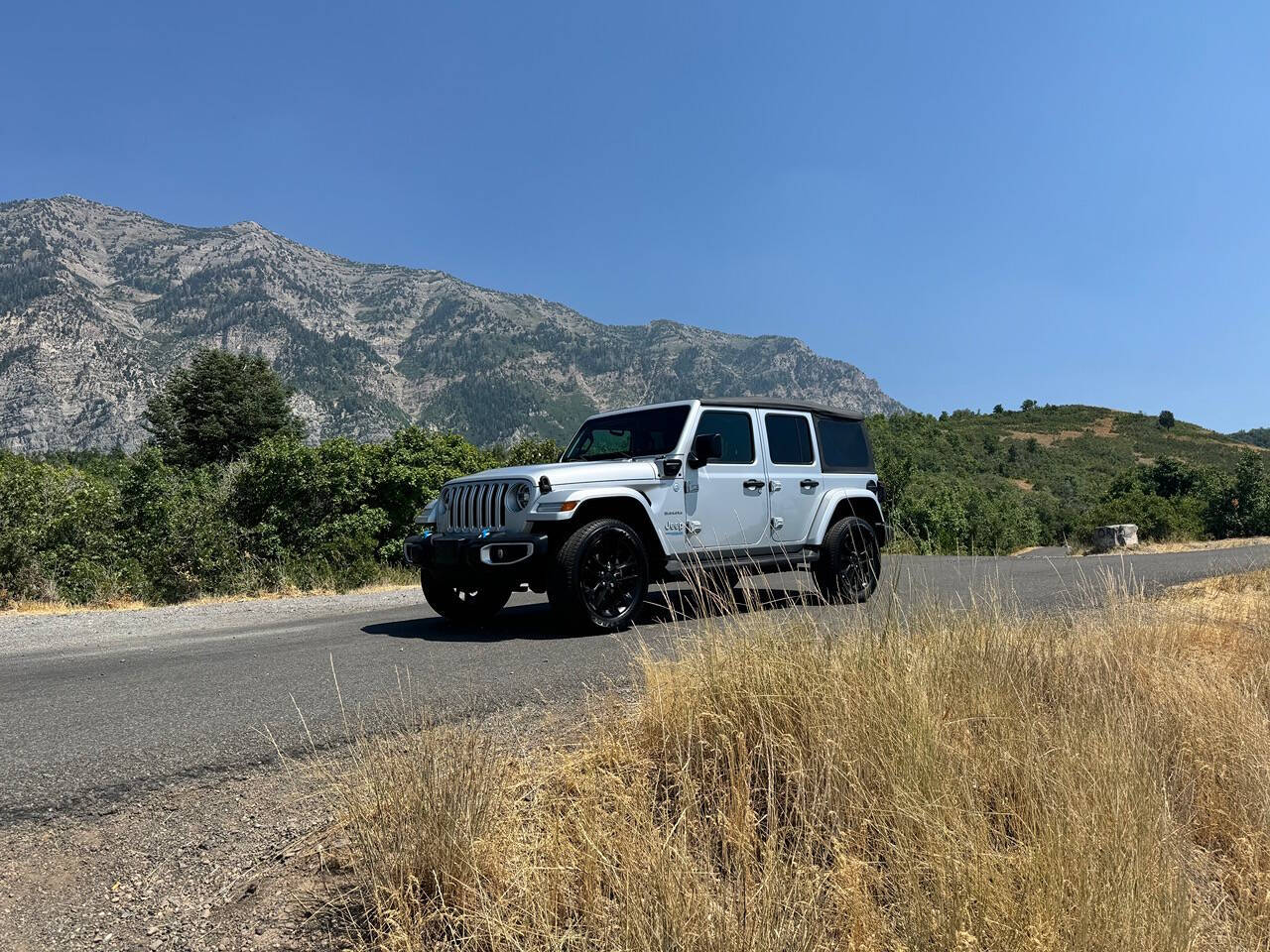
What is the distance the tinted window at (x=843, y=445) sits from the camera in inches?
324

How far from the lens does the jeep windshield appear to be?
7.11 m

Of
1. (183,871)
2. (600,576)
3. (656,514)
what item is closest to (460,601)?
(600,576)

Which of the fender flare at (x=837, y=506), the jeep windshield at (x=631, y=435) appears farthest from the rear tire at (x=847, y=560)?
the jeep windshield at (x=631, y=435)

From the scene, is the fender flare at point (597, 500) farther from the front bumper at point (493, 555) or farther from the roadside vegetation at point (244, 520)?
the roadside vegetation at point (244, 520)

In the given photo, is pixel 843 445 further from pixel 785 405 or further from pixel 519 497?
pixel 519 497

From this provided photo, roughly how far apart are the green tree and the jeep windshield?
161 feet

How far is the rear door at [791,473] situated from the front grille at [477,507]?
107 inches

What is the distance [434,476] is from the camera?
1641 cm

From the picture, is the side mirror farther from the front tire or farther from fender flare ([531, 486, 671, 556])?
the front tire

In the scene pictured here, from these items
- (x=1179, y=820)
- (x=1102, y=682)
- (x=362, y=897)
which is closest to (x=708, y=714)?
(x=362, y=897)

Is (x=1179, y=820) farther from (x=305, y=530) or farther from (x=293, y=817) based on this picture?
(x=305, y=530)

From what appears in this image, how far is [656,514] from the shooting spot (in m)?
6.43

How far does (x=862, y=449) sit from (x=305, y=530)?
11495 mm

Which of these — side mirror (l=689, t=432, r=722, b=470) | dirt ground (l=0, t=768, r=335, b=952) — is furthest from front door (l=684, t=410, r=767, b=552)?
dirt ground (l=0, t=768, r=335, b=952)
